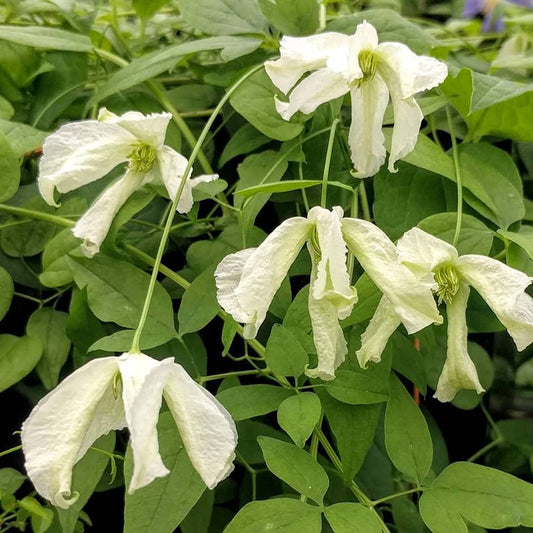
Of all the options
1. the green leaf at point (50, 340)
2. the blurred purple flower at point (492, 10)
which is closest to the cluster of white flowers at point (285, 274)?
the green leaf at point (50, 340)

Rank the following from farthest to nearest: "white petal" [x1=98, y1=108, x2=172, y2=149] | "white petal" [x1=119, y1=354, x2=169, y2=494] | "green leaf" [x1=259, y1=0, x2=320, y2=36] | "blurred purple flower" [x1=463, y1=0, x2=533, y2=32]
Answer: "blurred purple flower" [x1=463, y1=0, x2=533, y2=32] → "green leaf" [x1=259, y1=0, x2=320, y2=36] → "white petal" [x1=98, y1=108, x2=172, y2=149] → "white petal" [x1=119, y1=354, x2=169, y2=494]

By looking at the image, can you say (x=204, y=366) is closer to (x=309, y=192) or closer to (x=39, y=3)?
(x=309, y=192)

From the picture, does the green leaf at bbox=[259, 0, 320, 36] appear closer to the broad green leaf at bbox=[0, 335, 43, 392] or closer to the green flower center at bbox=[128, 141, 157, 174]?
the green flower center at bbox=[128, 141, 157, 174]

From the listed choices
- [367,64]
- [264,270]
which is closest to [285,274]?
[264,270]

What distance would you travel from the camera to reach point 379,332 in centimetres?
33

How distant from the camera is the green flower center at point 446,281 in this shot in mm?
352

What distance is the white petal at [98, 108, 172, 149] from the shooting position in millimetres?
363

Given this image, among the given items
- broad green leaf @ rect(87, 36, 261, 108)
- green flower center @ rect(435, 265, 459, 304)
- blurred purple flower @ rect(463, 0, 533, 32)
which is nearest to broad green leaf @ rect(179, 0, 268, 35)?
broad green leaf @ rect(87, 36, 261, 108)

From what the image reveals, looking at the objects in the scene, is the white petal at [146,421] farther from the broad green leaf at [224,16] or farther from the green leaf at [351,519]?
the broad green leaf at [224,16]

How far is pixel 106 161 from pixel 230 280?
120 millimetres

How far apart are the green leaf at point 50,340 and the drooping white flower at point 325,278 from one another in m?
0.17

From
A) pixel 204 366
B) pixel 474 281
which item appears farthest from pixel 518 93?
pixel 204 366

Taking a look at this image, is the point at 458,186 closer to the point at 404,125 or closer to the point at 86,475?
the point at 404,125

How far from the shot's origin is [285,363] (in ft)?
1.14
